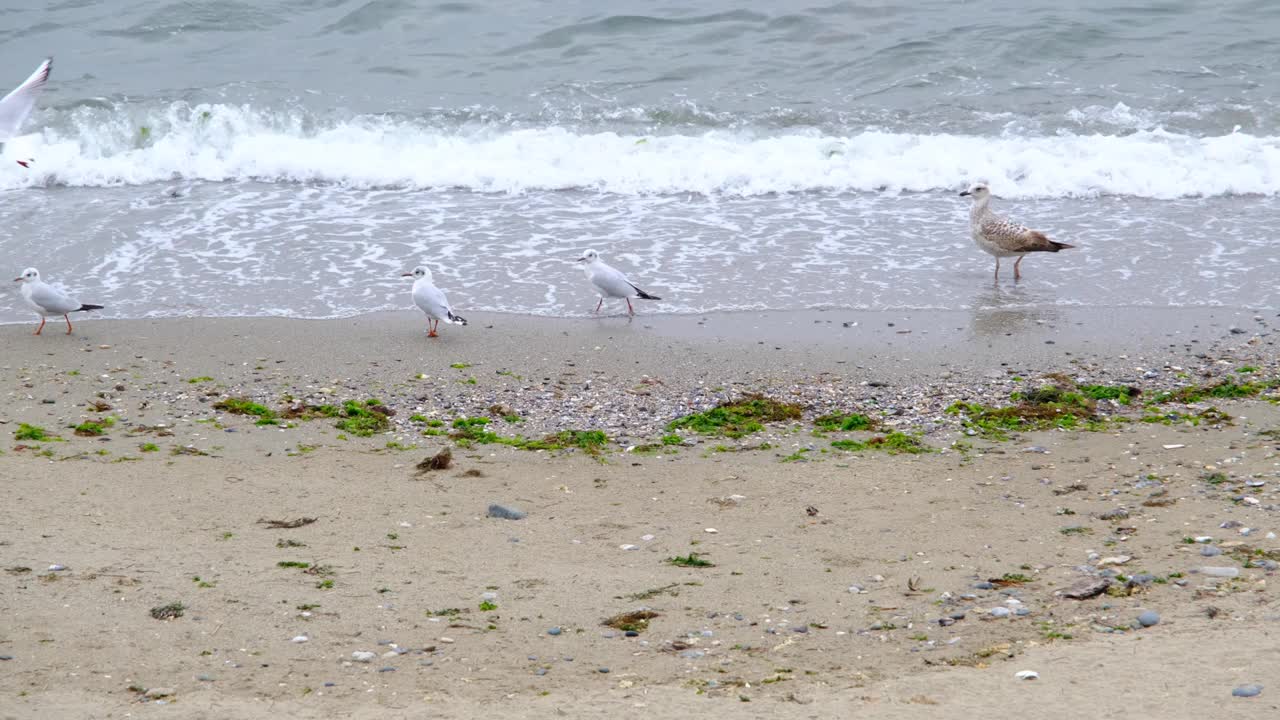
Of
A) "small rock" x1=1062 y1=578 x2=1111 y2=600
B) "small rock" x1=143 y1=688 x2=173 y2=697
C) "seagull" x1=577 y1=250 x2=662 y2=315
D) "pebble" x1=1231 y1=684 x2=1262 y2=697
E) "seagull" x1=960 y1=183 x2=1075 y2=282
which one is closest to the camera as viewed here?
"pebble" x1=1231 y1=684 x2=1262 y2=697

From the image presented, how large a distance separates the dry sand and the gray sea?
1.70 m

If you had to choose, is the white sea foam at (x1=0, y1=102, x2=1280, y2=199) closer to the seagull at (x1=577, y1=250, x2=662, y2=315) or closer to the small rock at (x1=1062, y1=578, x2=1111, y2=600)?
the seagull at (x1=577, y1=250, x2=662, y2=315)

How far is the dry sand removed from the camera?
349cm

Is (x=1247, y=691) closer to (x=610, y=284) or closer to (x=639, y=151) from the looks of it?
(x=610, y=284)

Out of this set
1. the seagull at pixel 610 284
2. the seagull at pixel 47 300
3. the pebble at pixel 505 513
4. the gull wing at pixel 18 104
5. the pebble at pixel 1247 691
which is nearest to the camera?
the pebble at pixel 1247 691

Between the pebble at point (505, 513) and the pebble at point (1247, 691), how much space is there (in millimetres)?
2724

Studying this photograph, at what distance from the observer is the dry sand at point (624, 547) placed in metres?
3.49

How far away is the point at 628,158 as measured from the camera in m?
13.1

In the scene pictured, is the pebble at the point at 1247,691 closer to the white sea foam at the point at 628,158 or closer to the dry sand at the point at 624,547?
the dry sand at the point at 624,547

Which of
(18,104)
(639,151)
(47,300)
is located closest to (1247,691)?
(47,300)

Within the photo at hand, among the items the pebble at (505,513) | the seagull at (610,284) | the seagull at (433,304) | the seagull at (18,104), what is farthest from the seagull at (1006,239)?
the seagull at (18,104)

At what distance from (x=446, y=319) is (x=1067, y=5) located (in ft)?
41.7

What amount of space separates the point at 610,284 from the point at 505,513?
12.0ft

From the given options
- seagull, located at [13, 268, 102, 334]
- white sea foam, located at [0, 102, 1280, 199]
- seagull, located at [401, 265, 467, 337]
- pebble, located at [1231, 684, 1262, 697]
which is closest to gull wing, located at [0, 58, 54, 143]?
seagull, located at [13, 268, 102, 334]
